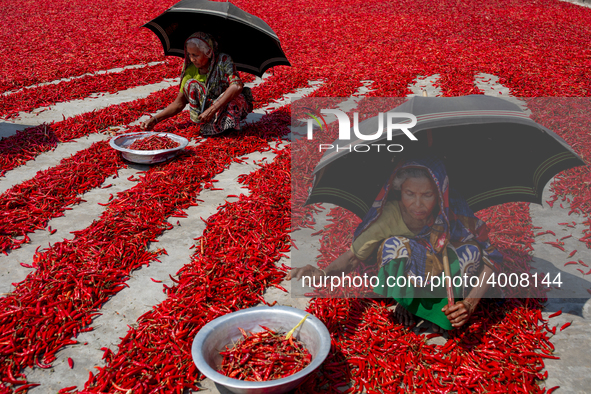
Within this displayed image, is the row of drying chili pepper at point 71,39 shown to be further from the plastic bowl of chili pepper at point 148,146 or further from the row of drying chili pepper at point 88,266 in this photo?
the row of drying chili pepper at point 88,266

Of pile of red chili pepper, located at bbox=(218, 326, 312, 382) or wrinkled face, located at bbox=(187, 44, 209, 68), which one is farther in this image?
wrinkled face, located at bbox=(187, 44, 209, 68)

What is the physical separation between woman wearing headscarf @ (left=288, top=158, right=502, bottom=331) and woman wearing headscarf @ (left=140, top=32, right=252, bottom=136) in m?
4.31

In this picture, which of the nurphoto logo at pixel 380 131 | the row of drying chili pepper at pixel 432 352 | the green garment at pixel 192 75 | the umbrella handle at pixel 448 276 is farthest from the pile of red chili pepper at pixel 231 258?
the nurphoto logo at pixel 380 131

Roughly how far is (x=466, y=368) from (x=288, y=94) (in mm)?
7457

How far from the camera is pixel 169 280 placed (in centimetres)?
402

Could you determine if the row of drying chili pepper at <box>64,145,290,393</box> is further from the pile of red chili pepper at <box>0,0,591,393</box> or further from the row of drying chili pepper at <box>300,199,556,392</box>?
the row of drying chili pepper at <box>300,199,556,392</box>

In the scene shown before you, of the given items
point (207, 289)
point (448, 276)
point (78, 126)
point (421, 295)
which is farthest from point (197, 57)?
point (448, 276)

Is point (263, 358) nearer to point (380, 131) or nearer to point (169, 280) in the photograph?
point (169, 280)

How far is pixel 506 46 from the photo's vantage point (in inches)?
512

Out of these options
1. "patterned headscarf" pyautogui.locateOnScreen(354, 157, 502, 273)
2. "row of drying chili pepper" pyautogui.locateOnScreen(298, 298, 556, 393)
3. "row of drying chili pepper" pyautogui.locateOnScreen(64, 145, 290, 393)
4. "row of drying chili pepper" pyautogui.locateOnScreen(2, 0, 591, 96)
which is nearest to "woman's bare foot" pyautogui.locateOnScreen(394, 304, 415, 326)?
"row of drying chili pepper" pyautogui.locateOnScreen(298, 298, 556, 393)

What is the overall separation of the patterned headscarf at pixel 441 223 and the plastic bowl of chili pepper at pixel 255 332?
79 centimetres

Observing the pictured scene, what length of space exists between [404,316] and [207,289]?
1634 millimetres

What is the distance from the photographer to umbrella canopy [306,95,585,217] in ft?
9.13

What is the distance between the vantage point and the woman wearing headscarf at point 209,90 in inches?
261
